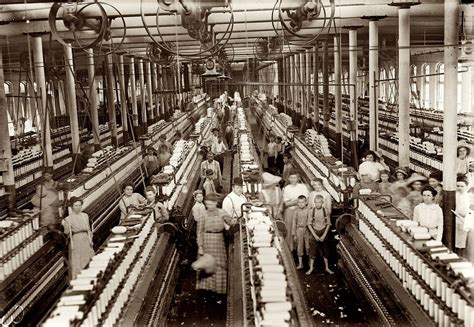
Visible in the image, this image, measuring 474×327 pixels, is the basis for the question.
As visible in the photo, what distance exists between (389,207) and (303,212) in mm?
1255

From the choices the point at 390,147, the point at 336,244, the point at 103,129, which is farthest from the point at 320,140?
the point at 103,129

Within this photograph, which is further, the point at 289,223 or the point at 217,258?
the point at 289,223

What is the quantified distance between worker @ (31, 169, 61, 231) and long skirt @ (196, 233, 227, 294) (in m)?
2.91

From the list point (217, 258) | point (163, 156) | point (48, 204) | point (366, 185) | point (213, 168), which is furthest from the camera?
point (163, 156)

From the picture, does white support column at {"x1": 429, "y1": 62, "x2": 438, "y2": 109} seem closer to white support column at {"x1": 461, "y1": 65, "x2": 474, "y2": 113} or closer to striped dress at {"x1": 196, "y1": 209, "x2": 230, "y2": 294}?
white support column at {"x1": 461, "y1": 65, "x2": 474, "y2": 113}

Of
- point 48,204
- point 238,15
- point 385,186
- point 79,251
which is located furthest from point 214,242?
point 238,15

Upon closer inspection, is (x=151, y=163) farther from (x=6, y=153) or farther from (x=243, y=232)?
(x=243, y=232)

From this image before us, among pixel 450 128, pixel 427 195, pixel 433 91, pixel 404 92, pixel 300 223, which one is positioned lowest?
pixel 300 223

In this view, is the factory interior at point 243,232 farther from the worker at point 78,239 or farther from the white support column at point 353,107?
the white support column at point 353,107

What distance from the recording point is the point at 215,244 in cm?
801

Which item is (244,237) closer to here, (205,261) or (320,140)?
(205,261)

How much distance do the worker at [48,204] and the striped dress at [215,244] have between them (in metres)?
2.86

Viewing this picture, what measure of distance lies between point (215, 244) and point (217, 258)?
0.19m

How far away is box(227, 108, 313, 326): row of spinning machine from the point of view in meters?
5.11
